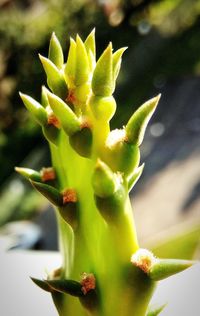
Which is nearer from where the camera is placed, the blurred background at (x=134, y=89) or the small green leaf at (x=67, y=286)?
the small green leaf at (x=67, y=286)

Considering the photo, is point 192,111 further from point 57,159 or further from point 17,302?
point 57,159

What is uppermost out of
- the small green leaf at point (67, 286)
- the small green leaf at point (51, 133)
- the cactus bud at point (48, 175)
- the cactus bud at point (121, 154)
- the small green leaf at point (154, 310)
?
the small green leaf at point (51, 133)

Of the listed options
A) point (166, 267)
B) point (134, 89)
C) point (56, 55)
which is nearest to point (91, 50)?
point (56, 55)

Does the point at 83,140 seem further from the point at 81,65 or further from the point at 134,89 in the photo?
the point at 134,89

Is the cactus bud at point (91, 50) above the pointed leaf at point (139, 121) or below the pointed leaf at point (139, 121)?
above

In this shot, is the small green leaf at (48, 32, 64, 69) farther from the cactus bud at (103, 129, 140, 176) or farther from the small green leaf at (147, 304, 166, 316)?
the small green leaf at (147, 304, 166, 316)

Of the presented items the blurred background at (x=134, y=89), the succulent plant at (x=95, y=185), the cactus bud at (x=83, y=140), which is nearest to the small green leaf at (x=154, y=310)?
the succulent plant at (x=95, y=185)

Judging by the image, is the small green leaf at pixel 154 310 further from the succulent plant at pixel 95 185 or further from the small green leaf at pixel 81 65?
the small green leaf at pixel 81 65

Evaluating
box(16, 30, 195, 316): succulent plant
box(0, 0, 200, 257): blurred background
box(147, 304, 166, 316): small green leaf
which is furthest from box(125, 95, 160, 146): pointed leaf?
box(0, 0, 200, 257): blurred background
